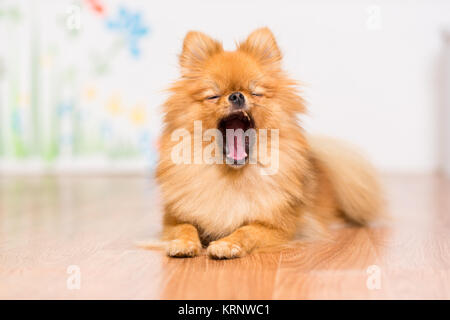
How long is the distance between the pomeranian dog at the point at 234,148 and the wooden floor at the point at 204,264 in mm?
166

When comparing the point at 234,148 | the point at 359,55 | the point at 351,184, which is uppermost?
the point at 359,55

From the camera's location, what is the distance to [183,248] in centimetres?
179

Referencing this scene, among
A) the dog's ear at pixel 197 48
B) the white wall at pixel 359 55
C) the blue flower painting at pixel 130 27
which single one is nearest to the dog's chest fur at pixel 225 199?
the dog's ear at pixel 197 48

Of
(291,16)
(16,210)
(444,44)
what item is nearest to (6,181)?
(16,210)

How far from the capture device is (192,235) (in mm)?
1898

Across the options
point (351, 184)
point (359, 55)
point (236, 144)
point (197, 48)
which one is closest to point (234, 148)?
point (236, 144)

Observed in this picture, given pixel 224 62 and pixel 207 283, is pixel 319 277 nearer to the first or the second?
pixel 207 283

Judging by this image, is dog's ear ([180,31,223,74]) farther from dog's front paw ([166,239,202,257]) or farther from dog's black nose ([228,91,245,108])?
dog's front paw ([166,239,202,257])

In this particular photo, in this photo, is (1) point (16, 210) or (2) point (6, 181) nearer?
(1) point (16, 210)

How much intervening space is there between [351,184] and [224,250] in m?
1.04

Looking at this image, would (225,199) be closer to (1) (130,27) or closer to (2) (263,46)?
(2) (263,46)

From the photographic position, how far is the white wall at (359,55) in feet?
18.3

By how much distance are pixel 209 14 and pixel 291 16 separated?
83 cm

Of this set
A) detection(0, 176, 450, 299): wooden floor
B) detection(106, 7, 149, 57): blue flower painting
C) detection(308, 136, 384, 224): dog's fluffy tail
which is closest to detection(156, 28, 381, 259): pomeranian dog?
detection(0, 176, 450, 299): wooden floor
